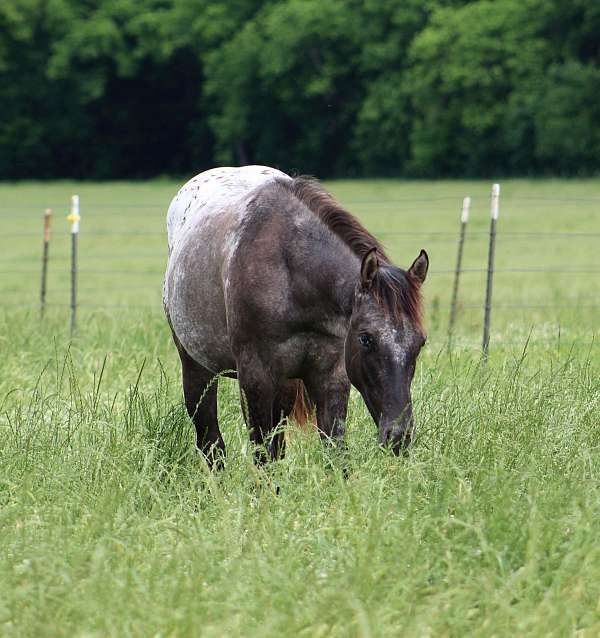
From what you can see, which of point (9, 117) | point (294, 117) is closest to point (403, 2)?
point (294, 117)

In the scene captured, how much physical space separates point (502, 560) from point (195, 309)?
261cm

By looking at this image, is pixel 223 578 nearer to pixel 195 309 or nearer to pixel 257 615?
pixel 257 615

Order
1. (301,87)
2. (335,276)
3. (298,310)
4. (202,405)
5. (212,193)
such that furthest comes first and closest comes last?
(301,87) < (212,193) < (202,405) < (298,310) < (335,276)

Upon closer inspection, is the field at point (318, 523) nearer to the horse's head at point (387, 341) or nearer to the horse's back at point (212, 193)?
the horse's head at point (387, 341)

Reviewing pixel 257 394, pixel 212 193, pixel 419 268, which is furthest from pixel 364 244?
pixel 212 193

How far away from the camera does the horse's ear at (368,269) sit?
4.94 m

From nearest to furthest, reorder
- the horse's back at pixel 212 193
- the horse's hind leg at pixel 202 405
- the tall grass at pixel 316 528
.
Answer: the tall grass at pixel 316 528 → the horse's back at pixel 212 193 → the horse's hind leg at pixel 202 405

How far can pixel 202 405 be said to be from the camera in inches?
254

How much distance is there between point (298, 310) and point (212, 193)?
139 cm

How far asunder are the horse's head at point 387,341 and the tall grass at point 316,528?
0.19 meters

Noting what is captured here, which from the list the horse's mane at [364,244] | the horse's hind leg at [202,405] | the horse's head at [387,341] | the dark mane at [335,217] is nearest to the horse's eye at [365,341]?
the horse's head at [387,341]

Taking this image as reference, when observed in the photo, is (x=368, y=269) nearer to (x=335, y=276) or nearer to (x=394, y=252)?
(x=335, y=276)

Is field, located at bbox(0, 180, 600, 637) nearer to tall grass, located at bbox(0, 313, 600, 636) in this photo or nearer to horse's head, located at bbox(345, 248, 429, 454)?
tall grass, located at bbox(0, 313, 600, 636)

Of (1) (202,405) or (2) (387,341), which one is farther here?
(1) (202,405)
